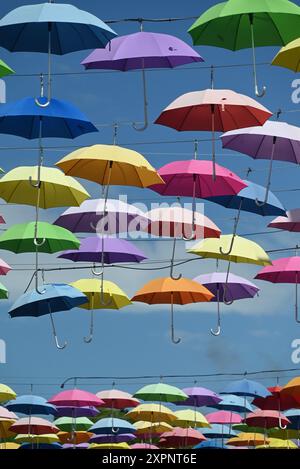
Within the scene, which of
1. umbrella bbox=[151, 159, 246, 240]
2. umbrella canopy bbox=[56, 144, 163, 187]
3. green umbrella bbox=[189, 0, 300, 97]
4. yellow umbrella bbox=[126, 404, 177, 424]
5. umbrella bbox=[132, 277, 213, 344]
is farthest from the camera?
yellow umbrella bbox=[126, 404, 177, 424]

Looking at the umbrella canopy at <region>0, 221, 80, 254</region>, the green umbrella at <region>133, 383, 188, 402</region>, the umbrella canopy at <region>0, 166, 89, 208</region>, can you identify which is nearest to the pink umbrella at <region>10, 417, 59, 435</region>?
the green umbrella at <region>133, 383, 188, 402</region>

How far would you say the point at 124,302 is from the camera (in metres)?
16.3

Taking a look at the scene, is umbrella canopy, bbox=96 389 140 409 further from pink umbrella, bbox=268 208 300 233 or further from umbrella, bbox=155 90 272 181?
umbrella, bbox=155 90 272 181

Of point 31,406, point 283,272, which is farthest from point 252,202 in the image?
point 31,406

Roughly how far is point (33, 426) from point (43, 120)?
12.8 m

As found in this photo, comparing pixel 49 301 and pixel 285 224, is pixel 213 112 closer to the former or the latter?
pixel 285 224

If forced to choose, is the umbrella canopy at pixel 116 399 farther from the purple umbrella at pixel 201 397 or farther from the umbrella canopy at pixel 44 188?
the umbrella canopy at pixel 44 188

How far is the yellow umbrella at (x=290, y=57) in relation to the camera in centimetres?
1011

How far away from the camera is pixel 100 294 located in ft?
53.2

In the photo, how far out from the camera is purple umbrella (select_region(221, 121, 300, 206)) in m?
11.8

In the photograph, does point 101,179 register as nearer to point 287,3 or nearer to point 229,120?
point 229,120

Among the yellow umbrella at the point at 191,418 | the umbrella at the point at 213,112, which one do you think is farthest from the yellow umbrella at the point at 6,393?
the umbrella at the point at 213,112

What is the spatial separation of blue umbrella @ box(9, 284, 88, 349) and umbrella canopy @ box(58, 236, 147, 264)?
0.55 m

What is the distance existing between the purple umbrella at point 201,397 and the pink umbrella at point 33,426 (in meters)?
3.06
